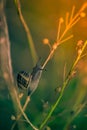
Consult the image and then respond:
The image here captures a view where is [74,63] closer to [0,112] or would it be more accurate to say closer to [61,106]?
[61,106]

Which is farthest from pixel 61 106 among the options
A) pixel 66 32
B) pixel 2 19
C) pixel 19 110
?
pixel 2 19

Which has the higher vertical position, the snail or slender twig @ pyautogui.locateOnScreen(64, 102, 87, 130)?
the snail

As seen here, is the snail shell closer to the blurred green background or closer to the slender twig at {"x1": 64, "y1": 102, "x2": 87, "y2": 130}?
the blurred green background

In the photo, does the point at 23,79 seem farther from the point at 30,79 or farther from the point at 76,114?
the point at 76,114

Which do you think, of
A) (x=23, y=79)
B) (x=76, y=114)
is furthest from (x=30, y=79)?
(x=76, y=114)

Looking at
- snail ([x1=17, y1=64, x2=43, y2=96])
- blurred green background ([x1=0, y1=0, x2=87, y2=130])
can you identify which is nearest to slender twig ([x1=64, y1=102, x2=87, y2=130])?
blurred green background ([x1=0, y1=0, x2=87, y2=130])

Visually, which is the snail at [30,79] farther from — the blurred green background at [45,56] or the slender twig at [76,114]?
the slender twig at [76,114]
